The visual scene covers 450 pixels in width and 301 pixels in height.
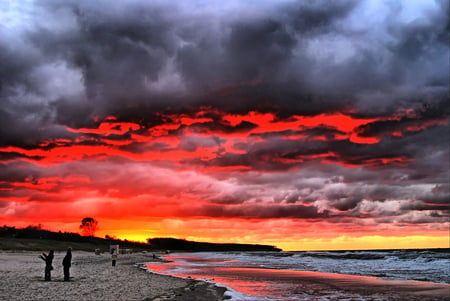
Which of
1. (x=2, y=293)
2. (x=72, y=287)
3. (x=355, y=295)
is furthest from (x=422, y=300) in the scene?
(x=2, y=293)

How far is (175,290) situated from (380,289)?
1361cm

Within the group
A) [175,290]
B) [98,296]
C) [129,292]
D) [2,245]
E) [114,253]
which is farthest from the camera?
[2,245]

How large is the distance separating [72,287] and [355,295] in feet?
56.7

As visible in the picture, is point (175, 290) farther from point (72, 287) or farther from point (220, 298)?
point (72, 287)

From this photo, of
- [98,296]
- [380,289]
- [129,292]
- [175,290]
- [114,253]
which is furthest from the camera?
[114,253]

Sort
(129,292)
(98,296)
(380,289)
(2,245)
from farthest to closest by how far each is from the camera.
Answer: (2,245)
(380,289)
(129,292)
(98,296)

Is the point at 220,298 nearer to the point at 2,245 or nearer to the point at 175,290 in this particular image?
the point at 175,290

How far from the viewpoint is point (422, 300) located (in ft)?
72.7

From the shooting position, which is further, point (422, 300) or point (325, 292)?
point (325, 292)

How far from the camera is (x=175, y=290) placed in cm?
2581

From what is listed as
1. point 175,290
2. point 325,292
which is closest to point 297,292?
point 325,292

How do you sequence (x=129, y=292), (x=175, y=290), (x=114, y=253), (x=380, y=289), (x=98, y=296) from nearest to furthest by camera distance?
1. (x=98, y=296)
2. (x=129, y=292)
3. (x=175, y=290)
4. (x=380, y=289)
5. (x=114, y=253)

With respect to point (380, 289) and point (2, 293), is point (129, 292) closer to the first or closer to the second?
point (2, 293)

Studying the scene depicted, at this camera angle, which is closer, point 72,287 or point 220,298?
point 220,298
